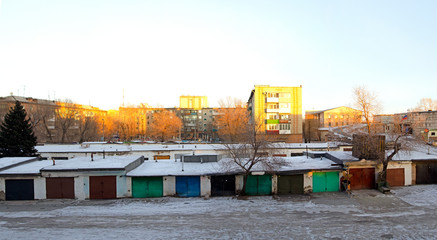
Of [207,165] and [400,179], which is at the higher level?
[207,165]

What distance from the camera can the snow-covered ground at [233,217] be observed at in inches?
398

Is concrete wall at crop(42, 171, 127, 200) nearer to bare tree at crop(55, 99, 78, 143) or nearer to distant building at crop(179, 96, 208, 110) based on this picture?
bare tree at crop(55, 99, 78, 143)

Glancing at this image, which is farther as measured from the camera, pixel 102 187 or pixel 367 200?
pixel 102 187

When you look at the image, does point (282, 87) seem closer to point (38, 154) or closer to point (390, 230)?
point (390, 230)

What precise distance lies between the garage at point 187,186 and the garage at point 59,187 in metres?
7.40

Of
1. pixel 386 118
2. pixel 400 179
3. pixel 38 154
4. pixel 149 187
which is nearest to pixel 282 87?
pixel 386 118

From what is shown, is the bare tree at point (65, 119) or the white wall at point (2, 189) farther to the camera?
the bare tree at point (65, 119)

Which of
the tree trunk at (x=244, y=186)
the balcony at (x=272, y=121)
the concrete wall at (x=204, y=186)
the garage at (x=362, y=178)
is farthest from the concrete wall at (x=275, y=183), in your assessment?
the balcony at (x=272, y=121)

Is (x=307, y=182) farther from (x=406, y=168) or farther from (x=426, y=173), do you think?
(x=426, y=173)

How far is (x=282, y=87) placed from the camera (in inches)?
1884

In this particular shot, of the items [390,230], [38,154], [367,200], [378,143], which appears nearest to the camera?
[390,230]

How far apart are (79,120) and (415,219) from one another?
62.8 metres

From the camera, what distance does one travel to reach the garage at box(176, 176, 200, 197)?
15.6 metres

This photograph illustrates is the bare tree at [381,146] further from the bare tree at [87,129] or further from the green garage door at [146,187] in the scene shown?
the bare tree at [87,129]
